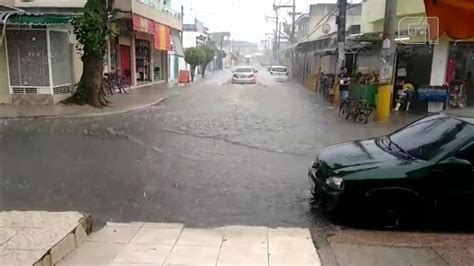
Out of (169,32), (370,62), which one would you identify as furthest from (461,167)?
(169,32)

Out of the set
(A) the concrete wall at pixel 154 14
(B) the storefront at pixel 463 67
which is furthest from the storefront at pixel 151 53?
(B) the storefront at pixel 463 67

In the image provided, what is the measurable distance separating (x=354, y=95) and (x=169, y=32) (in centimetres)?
1696

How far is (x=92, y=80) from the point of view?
16.8m

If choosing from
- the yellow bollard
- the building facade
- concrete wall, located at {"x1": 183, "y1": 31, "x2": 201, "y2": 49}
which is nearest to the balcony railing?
the building facade

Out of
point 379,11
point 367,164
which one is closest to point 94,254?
point 367,164

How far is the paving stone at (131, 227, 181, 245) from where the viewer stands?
5.00 metres

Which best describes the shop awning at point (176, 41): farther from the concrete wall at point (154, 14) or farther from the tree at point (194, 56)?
the tree at point (194, 56)

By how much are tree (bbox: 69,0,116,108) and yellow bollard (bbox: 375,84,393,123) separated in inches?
388

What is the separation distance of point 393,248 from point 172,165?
484 cm

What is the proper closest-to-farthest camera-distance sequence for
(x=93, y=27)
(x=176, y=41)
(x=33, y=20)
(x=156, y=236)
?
(x=156, y=236) → (x=33, y=20) → (x=93, y=27) → (x=176, y=41)

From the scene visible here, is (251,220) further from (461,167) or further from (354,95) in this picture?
(354,95)

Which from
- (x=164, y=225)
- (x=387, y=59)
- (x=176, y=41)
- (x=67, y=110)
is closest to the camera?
(x=164, y=225)

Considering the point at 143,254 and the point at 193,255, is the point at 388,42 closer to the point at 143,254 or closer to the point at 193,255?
the point at 193,255

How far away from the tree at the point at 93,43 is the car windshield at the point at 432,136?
39.9ft
